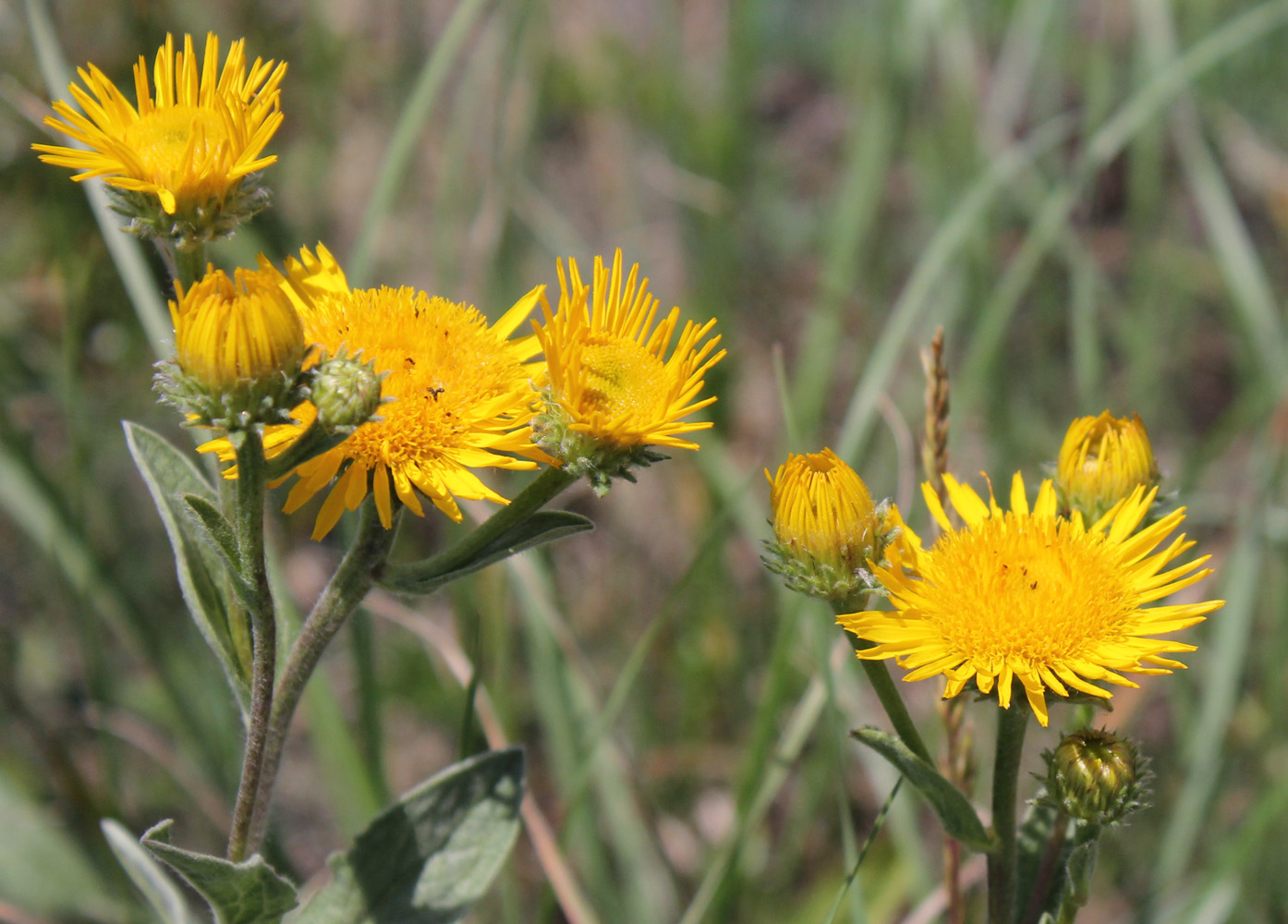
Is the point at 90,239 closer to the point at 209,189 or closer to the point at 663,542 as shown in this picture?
the point at 209,189

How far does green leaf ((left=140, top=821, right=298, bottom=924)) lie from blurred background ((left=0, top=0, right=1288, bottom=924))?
527 mm

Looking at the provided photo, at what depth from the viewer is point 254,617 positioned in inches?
59.3

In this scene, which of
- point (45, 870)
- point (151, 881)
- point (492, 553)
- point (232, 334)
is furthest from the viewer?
point (45, 870)

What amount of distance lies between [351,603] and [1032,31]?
10.3 ft

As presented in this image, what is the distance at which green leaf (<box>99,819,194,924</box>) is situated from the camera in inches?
66.7

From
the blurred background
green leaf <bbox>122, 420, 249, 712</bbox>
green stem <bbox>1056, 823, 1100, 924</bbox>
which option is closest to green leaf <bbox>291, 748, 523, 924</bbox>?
the blurred background

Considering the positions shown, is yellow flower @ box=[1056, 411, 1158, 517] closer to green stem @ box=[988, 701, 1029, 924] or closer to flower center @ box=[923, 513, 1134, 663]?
flower center @ box=[923, 513, 1134, 663]

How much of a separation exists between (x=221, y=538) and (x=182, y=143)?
1.95 ft

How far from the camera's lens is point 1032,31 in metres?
3.62

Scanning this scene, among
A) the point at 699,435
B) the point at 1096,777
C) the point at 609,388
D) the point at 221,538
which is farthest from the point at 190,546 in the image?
the point at 699,435

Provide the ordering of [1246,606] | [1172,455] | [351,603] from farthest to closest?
1. [1172,455]
2. [1246,606]
3. [351,603]

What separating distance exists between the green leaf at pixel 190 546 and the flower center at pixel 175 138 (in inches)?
17.1

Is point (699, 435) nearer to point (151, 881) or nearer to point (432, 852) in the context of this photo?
point (432, 852)

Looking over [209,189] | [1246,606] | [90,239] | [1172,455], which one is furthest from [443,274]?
[1172,455]
